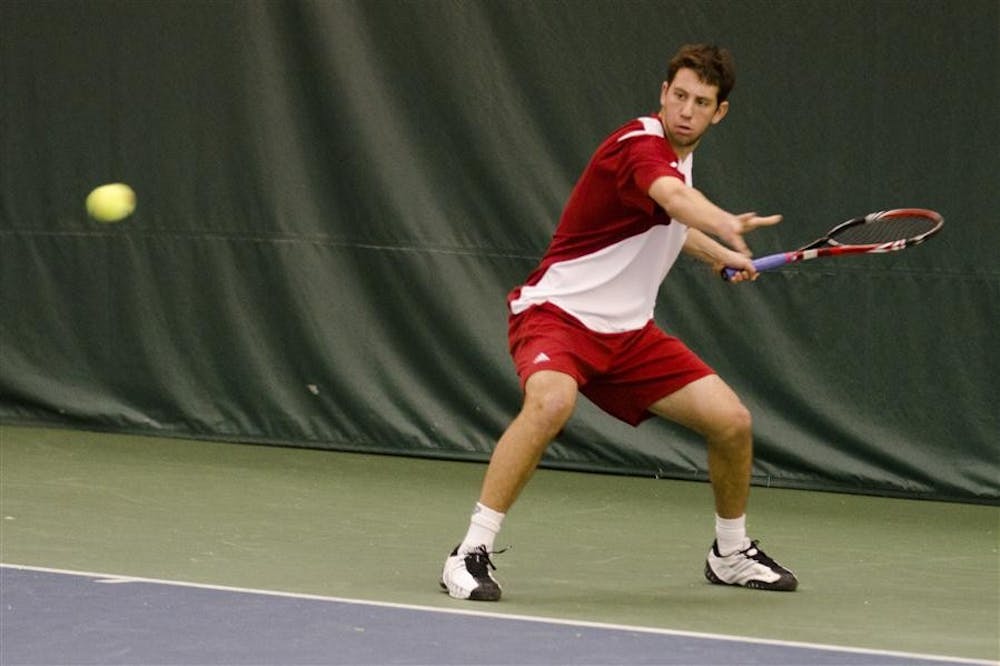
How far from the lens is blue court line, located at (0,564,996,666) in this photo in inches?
149

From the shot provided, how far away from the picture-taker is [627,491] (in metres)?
6.75

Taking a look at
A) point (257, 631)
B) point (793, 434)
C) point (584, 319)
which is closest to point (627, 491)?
point (793, 434)

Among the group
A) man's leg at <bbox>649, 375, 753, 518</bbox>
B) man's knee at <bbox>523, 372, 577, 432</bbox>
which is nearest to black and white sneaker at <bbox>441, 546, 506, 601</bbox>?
man's knee at <bbox>523, 372, 577, 432</bbox>

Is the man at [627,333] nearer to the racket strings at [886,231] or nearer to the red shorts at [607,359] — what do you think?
the red shorts at [607,359]

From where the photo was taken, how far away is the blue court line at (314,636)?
12.4ft

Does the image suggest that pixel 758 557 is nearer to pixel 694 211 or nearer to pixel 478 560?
pixel 478 560

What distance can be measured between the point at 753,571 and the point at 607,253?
878 millimetres

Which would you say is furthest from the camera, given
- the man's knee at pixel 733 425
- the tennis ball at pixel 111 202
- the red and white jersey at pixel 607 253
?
the tennis ball at pixel 111 202

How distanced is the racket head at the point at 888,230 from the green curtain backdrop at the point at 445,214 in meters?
1.39

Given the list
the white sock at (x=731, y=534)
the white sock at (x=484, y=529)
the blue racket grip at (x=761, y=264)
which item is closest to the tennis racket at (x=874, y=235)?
the blue racket grip at (x=761, y=264)

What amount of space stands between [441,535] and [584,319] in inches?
46.9

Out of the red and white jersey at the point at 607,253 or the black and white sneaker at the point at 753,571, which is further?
the black and white sneaker at the point at 753,571

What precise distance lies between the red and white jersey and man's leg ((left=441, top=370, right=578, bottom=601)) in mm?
229

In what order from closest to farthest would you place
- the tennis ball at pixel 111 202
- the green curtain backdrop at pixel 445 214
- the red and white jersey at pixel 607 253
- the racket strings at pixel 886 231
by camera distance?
1. the red and white jersey at pixel 607 253
2. the racket strings at pixel 886 231
3. the green curtain backdrop at pixel 445 214
4. the tennis ball at pixel 111 202
